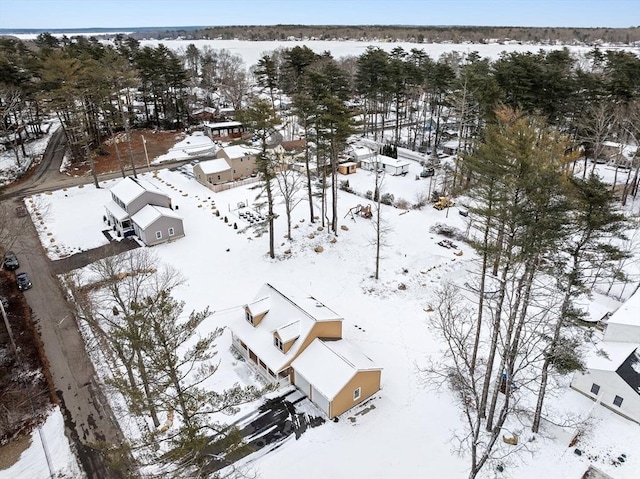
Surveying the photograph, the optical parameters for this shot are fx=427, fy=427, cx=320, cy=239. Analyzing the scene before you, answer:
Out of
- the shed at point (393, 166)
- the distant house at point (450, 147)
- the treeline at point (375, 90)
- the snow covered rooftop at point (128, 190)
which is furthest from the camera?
the distant house at point (450, 147)

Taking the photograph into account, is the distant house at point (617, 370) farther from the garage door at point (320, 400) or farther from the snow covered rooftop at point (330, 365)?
the garage door at point (320, 400)

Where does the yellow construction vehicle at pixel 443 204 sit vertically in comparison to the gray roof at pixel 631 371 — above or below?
above

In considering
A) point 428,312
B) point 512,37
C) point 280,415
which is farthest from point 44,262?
point 512,37

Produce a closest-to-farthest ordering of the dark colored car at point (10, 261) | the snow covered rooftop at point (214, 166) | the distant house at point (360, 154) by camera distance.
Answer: the dark colored car at point (10, 261) → the snow covered rooftop at point (214, 166) → the distant house at point (360, 154)

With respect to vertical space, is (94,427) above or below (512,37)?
below

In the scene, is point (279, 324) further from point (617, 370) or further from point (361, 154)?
point (361, 154)

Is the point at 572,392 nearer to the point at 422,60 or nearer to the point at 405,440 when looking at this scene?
the point at 405,440

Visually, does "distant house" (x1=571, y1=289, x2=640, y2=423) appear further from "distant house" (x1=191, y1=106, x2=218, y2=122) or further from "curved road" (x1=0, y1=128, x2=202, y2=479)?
"distant house" (x1=191, y1=106, x2=218, y2=122)

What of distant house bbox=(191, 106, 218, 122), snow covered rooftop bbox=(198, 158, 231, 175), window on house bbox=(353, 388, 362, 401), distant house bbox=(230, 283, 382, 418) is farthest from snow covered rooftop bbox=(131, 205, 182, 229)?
distant house bbox=(191, 106, 218, 122)

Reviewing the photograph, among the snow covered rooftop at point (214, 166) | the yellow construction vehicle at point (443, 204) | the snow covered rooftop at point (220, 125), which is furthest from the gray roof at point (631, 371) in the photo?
the snow covered rooftop at point (220, 125)
